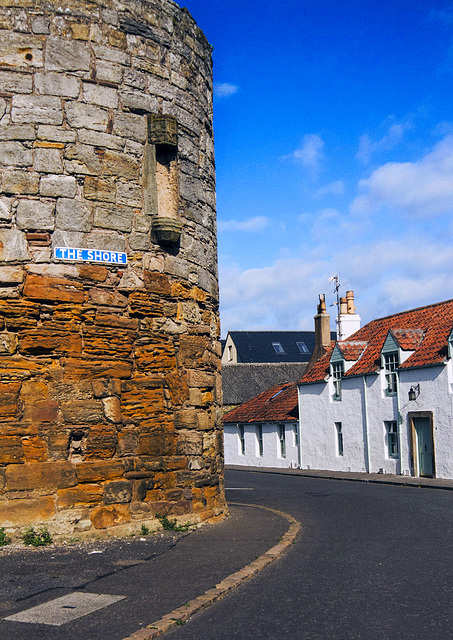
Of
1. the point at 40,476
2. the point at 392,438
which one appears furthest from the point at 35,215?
the point at 392,438

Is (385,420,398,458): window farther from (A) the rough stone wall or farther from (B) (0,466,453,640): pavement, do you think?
(B) (0,466,453,640): pavement

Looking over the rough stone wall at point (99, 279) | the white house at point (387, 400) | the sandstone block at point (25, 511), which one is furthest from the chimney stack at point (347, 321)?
the sandstone block at point (25, 511)

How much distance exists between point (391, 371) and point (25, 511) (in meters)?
20.4

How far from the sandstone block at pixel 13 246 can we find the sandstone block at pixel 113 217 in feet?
3.47

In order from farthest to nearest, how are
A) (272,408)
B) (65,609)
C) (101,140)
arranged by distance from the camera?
1. (272,408)
2. (101,140)
3. (65,609)

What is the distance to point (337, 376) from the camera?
31.7 m

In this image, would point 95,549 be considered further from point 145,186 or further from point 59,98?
point 59,98

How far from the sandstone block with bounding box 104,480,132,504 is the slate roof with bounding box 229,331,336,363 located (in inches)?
1966

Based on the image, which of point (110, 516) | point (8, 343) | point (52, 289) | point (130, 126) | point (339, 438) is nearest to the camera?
point (8, 343)

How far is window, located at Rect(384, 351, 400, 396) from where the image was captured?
27.2 m

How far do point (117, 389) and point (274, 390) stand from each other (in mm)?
34490

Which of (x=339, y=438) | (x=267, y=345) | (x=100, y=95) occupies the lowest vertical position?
(x=339, y=438)

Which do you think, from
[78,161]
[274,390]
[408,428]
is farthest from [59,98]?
[274,390]

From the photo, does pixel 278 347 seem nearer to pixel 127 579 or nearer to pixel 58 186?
pixel 58 186
